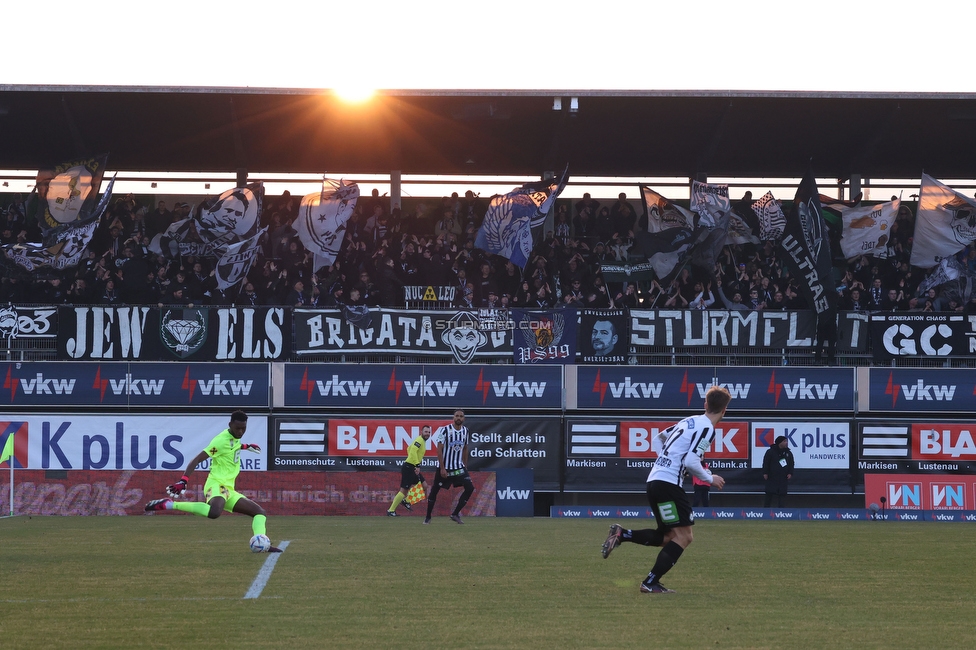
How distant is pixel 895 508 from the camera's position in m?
25.5

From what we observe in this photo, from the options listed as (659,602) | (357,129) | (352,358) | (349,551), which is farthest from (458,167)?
(659,602)

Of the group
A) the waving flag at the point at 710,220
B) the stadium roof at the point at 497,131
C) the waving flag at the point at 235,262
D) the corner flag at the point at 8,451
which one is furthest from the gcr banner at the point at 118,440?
the waving flag at the point at 710,220

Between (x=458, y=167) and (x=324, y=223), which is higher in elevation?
(x=458, y=167)

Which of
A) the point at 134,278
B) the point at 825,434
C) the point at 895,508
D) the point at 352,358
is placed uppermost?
the point at 134,278

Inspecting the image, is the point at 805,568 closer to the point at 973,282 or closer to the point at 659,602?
the point at 659,602

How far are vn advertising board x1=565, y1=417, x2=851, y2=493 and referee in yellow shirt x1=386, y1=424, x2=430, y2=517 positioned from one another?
4272 millimetres

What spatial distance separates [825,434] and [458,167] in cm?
1431

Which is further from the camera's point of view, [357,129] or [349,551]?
[357,129]

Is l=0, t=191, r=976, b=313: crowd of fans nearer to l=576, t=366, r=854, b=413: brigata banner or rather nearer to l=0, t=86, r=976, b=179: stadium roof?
l=0, t=86, r=976, b=179: stadium roof

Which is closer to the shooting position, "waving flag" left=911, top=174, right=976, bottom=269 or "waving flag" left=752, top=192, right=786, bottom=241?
"waving flag" left=911, top=174, right=976, bottom=269

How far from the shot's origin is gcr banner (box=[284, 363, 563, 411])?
26062 mm

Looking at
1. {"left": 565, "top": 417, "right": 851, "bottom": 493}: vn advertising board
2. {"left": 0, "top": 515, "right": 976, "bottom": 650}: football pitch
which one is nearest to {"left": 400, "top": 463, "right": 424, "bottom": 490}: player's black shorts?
{"left": 565, "top": 417, "right": 851, "bottom": 493}: vn advertising board

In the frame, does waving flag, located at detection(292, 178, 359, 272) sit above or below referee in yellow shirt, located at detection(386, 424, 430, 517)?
above

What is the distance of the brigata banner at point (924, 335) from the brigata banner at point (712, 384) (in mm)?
1360
